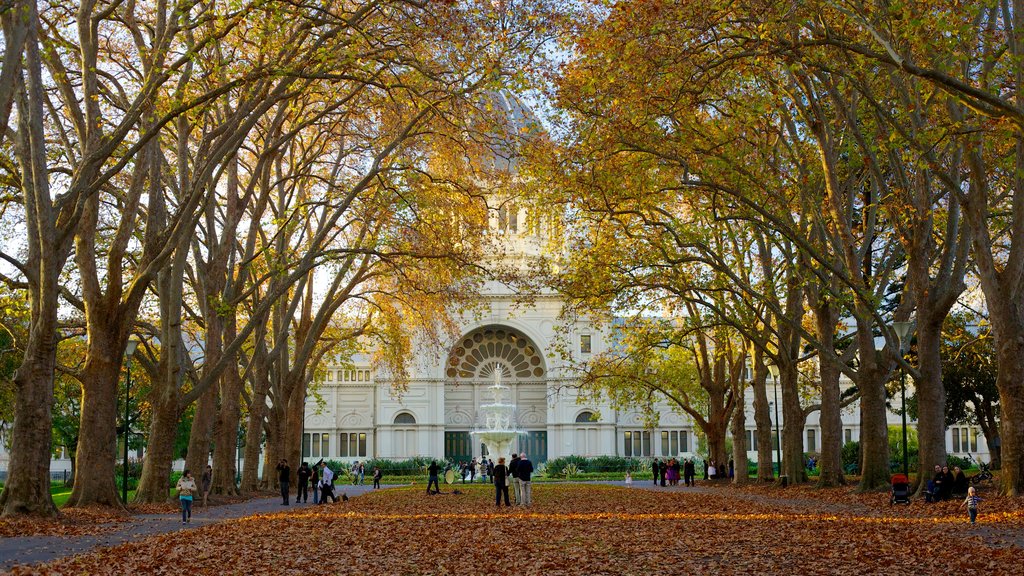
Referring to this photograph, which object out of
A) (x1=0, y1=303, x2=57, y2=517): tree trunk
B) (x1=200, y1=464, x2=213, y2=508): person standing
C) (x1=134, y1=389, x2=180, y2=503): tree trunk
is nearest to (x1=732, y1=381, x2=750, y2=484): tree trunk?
(x1=200, y1=464, x2=213, y2=508): person standing

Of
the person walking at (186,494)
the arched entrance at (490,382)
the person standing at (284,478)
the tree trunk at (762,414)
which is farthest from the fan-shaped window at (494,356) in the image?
the person walking at (186,494)

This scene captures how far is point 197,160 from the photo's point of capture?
2244 centimetres

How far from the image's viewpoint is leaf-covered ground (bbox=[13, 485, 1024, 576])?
12.0 m

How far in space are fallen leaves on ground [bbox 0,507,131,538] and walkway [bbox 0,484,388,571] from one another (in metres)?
0.29

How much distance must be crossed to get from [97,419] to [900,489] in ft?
55.0

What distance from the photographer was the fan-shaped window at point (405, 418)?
70500 mm

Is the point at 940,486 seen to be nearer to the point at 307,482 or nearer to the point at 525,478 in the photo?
the point at 525,478

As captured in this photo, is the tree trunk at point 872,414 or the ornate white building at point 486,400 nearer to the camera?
the tree trunk at point 872,414

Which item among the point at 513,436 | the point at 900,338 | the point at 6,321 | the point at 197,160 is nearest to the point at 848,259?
the point at 900,338

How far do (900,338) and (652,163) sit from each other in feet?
24.4

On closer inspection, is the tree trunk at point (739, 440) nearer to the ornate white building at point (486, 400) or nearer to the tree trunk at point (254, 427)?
the tree trunk at point (254, 427)

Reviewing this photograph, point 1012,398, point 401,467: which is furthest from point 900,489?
point 401,467

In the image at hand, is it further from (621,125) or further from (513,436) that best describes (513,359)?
(621,125)

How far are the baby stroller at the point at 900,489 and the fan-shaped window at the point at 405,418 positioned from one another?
166 ft
